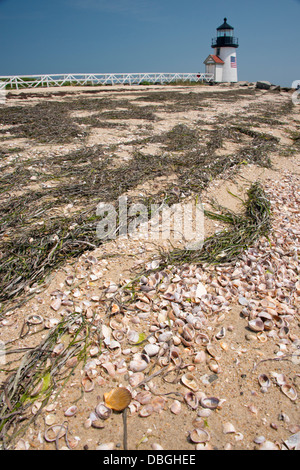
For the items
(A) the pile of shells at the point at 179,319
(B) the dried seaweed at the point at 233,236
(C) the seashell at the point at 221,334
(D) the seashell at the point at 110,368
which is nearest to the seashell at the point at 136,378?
(A) the pile of shells at the point at 179,319

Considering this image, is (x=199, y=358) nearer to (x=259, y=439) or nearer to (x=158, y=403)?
(x=158, y=403)

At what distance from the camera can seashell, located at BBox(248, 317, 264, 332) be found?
259cm

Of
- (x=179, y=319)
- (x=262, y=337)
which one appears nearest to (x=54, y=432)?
(x=179, y=319)

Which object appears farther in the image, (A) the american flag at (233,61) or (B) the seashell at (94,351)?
(A) the american flag at (233,61)

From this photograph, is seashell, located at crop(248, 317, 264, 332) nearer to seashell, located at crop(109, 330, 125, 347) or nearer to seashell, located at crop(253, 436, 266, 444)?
seashell, located at crop(253, 436, 266, 444)

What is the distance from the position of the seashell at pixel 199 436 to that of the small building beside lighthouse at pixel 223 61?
1909 inches

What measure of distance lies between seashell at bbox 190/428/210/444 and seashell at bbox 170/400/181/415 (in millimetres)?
160

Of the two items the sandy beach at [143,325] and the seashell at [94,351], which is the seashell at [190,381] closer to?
the sandy beach at [143,325]

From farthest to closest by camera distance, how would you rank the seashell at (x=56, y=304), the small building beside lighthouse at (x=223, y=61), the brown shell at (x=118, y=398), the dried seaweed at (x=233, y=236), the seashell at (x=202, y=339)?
1. the small building beside lighthouse at (x=223, y=61)
2. the dried seaweed at (x=233, y=236)
3. the seashell at (x=56, y=304)
4. the seashell at (x=202, y=339)
5. the brown shell at (x=118, y=398)

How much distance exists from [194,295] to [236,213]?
220 cm

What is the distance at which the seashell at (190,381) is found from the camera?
6.99 ft

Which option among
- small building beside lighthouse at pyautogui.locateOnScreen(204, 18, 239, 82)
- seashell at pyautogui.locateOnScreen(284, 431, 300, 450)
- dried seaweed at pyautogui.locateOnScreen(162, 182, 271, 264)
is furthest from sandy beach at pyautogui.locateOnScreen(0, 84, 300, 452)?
small building beside lighthouse at pyautogui.locateOnScreen(204, 18, 239, 82)

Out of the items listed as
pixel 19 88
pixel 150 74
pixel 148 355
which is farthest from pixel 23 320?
pixel 150 74

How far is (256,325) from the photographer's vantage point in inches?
103
